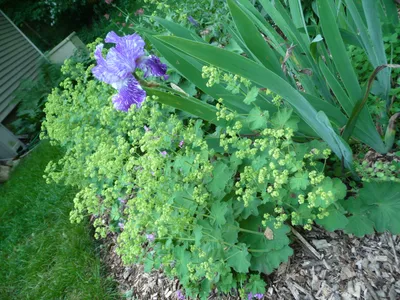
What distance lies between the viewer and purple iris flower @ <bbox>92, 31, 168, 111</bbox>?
1309 millimetres

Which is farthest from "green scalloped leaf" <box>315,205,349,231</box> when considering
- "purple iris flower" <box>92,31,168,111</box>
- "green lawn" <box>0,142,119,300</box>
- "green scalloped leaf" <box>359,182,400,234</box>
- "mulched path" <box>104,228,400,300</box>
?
"green lawn" <box>0,142,119,300</box>

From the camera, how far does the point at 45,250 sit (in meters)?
2.85

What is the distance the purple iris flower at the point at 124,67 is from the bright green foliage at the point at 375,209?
91 cm

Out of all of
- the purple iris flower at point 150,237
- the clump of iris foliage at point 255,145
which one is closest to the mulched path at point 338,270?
the clump of iris foliage at point 255,145

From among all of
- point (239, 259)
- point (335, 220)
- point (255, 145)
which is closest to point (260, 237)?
point (239, 259)

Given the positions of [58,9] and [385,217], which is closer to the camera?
[385,217]

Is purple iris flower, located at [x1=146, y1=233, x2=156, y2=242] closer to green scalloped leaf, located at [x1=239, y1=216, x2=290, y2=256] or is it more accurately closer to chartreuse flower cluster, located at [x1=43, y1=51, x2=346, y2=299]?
chartreuse flower cluster, located at [x1=43, y1=51, x2=346, y2=299]

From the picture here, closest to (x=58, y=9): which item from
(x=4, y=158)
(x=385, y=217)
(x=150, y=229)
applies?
(x=4, y=158)

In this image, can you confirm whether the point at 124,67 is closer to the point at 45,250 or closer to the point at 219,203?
the point at 219,203

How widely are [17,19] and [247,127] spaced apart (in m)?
10.9

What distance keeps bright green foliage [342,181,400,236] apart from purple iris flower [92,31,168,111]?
0.91 meters

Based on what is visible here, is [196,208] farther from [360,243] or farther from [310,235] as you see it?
[360,243]

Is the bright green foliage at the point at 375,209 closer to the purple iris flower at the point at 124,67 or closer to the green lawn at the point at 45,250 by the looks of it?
the purple iris flower at the point at 124,67

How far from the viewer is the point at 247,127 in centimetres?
154
